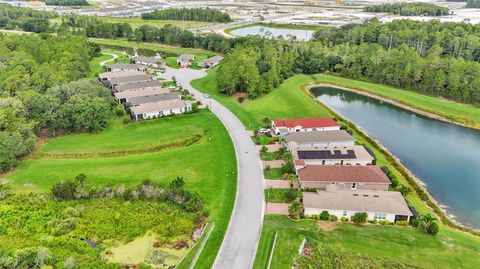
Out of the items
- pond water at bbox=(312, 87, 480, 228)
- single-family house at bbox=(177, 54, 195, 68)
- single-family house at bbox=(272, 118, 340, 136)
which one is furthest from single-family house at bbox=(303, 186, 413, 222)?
single-family house at bbox=(177, 54, 195, 68)

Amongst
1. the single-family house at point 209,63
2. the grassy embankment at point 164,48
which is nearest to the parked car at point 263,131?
the single-family house at point 209,63

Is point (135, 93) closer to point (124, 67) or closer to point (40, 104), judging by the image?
point (40, 104)

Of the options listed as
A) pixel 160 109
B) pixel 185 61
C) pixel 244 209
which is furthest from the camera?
pixel 185 61

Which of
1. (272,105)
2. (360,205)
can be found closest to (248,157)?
(360,205)

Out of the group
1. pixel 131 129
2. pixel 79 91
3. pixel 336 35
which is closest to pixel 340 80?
pixel 336 35

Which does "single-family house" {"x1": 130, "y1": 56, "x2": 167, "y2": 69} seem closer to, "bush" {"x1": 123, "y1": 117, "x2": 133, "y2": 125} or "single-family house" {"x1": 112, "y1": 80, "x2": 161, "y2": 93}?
"single-family house" {"x1": 112, "y1": 80, "x2": 161, "y2": 93}

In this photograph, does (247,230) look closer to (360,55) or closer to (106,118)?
(106,118)

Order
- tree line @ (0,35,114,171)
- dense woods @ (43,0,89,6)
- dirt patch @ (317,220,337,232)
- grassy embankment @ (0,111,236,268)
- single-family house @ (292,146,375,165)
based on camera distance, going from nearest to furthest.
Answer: dirt patch @ (317,220,337,232) < grassy embankment @ (0,111,236,268) < single-family house @ (292,146,375,165) < tree line @ (0,35,114,171) < dense woods @ (43,0,89,6)
